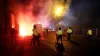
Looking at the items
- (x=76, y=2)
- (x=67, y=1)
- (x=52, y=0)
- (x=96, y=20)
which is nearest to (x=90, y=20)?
(x=96, y=20)

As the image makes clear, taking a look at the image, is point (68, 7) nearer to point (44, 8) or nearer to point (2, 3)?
point (44, 8)

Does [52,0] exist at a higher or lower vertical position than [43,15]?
higher

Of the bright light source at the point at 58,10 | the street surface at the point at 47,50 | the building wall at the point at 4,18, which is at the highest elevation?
the bright light source at the point at 58,10

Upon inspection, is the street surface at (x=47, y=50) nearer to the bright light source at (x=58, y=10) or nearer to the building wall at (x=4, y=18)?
the building wall at (x=4, y=18)

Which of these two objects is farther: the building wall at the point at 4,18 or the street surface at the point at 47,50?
the building wall at the point at 4,18

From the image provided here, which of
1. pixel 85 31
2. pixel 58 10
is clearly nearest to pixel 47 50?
pixel 85 31

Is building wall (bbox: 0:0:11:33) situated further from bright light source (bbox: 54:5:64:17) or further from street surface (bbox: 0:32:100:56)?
bright light source (bbox: 54:5:64:17)

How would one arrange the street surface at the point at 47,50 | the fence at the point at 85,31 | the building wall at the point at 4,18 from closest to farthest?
the street surface at the point at 47,50 → the fence at the point at 85,31 → the building wall at the point at 4,18

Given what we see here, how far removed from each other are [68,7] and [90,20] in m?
13.0

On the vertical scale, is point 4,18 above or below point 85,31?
above

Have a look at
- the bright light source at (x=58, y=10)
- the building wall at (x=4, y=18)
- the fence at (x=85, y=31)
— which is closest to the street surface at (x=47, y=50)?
the fence at (x=85, y=31)

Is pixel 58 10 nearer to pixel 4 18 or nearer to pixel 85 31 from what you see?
pixel 85 31

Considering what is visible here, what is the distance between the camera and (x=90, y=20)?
5166cm

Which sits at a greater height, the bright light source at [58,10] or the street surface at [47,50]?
the bright light source at [58,10]
